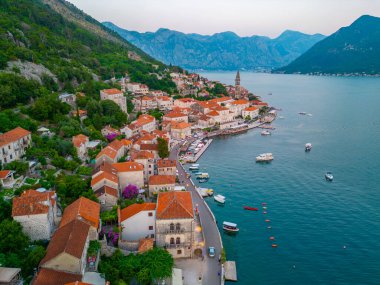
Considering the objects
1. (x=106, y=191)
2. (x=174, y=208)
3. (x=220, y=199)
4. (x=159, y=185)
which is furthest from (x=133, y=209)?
(x=220, y=199)

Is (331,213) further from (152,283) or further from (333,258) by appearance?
(152,283)

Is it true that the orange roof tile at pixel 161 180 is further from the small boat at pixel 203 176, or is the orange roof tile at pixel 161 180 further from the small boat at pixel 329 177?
the small boat at pixel 329 177

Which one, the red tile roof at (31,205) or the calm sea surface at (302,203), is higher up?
the red tile roof at (31,205)

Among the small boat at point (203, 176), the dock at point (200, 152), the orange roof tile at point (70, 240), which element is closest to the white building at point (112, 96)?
the dock at point (200, 152)

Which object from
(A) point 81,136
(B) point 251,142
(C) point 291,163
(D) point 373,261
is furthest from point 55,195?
(B) point 251,142

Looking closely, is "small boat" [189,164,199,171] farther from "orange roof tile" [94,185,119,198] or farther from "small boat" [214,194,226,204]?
"orange roof tile" [94,185,119,198]

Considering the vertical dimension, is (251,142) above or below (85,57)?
below
